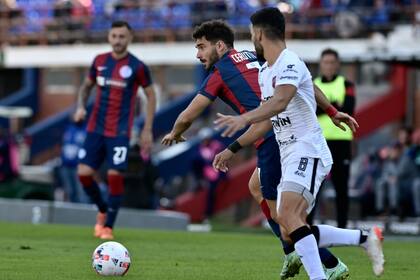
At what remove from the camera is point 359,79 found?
32.1 metres

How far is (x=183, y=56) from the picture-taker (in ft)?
117

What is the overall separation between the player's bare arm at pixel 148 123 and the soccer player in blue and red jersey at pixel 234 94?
405 centimetres

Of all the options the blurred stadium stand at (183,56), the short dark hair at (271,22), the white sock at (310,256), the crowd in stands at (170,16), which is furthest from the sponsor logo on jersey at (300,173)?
the crowd in stands at (170,16)

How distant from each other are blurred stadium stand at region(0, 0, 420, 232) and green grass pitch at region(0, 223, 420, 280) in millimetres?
9504

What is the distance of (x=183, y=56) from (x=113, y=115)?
20.4 meters

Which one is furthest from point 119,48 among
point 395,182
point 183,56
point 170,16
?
point 170,16

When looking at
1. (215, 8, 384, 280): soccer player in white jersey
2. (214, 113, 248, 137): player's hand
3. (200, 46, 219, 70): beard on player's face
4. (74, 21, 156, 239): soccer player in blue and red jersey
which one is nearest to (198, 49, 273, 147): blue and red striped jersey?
(200, 46, 219, 70): beard on player's face

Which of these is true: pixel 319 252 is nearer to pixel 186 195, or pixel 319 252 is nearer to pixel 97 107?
pixel 97 107

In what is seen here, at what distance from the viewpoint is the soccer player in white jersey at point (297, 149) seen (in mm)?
8703

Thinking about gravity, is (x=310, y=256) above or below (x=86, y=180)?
above

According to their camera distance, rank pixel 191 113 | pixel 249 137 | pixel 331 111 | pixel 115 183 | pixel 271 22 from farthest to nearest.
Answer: pixel 115 183 < pixel 191 113 < pixel 331 111 < pixel 249 137 < pixel 271 22

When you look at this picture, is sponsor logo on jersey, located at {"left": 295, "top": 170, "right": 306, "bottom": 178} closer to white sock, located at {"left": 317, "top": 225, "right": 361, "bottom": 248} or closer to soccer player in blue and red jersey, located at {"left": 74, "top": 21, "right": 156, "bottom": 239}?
white sock, located at {"left": 317, "top": 225, "right": 361, "bottom": 248}

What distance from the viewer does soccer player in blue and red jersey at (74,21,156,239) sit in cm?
1516

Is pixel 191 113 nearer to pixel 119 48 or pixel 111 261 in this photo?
pixel 111 261
